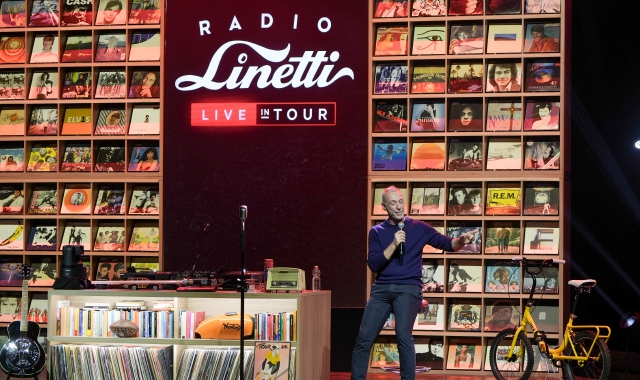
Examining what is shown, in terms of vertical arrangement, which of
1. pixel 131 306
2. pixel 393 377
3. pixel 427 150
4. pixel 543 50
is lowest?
pixel 393 377

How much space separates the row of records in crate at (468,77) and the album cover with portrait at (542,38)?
10 centimetres

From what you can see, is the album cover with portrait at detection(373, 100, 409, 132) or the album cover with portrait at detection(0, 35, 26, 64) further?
the album cover with portrait at detection(0, 35, 26, 64)

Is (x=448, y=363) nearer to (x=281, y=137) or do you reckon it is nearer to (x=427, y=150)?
(x=427, y=150)

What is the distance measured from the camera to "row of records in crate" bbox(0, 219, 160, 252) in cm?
825

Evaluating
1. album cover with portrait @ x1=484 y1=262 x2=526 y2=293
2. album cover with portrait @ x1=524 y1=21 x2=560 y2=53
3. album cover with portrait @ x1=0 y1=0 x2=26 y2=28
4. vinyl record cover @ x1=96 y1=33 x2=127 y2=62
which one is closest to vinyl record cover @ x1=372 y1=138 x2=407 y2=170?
album cover with portrait @ x1=484 y1=262 x2=526 y2=293

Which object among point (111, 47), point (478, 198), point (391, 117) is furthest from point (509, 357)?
point (111, 47)

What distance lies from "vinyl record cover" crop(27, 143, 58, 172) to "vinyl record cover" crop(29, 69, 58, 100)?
0.45 metres

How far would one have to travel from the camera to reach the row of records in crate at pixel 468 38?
784cm

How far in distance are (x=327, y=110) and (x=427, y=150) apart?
3.07 feet

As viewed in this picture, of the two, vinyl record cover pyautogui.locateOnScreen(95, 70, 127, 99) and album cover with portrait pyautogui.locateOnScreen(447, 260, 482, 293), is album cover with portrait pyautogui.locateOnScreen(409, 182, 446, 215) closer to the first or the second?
album cover with portrait pyautogui.locateOnScreen(447, 260, 482, 293)

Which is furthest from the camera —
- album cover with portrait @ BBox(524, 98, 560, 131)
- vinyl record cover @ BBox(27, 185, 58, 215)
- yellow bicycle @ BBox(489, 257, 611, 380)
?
vinyl record cover @ BBox(27, 185, 58, 215)

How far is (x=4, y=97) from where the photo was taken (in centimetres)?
852

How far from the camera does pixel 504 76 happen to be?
790cm

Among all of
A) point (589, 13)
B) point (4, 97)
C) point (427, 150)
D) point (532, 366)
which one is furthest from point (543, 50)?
point (4, 97)
